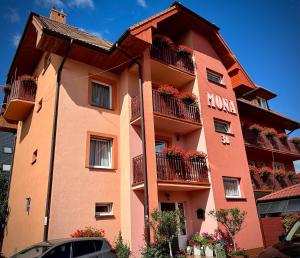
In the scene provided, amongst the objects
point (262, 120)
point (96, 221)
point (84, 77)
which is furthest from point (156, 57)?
point (262, 120)

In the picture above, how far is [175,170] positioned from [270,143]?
37.9ft

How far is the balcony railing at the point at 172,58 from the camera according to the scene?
541 inches

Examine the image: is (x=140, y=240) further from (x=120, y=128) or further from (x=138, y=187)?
(x=120, y=128)

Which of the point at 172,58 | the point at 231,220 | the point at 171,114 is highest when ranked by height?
the point at 172,58

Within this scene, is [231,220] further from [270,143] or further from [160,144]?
[270,143]

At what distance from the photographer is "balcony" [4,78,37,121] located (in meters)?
14.3

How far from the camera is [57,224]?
32.1 ft

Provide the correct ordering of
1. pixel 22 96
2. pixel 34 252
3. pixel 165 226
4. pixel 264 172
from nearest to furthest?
pixel 34 252
pixel 165 226
pixel 22 96
pixel 264 172

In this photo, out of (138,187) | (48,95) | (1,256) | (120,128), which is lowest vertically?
(1,256)

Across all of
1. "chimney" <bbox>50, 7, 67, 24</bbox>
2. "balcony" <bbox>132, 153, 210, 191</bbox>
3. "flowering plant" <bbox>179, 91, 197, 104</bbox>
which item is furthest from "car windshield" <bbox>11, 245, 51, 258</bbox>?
"chimney" <bbox>50, 7, 67, 24</bbox>

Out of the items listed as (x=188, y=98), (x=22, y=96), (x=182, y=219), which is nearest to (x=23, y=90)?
(x=22, y=96)

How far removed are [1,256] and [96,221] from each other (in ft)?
24.3

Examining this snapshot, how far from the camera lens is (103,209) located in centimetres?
1141

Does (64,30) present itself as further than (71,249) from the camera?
Yes
